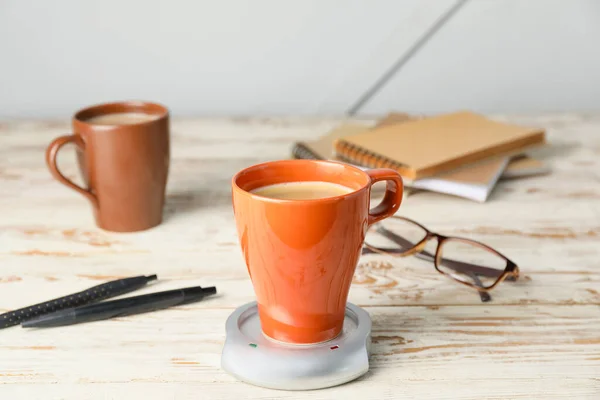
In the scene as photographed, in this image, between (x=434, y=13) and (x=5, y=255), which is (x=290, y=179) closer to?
(x=5, y=255)

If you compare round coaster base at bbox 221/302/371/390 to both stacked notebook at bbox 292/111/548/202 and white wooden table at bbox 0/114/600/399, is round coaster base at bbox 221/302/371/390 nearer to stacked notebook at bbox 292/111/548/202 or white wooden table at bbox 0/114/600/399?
white wooden table at bbox 0/114/600/399

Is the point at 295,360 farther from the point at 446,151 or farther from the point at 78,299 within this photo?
the point at 446,151

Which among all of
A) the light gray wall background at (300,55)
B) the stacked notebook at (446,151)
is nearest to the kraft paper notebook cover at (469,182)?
the stacked notebook at (446,151)

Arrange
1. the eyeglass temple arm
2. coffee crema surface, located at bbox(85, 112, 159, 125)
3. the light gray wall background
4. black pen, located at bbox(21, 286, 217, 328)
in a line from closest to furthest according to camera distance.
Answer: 1. black pen, located at bbox(21, 286, 217, 328)
2. the eyeglass temple arm
3. coffee crema surface, located at bbox(85, 112, 159, 125)
4. the light gray wall background

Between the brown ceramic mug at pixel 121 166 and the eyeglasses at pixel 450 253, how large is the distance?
0.27m

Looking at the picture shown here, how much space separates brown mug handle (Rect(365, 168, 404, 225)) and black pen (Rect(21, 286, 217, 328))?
193 millimetres

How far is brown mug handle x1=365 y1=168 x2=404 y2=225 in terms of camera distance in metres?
0.57

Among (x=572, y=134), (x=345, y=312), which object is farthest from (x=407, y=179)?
(x=572, y=134)

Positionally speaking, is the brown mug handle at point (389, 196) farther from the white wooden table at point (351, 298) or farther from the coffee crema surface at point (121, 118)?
the coffee crema surface at point (121, 118)

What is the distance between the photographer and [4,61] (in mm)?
1579

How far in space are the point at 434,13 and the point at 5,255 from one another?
3.74 feet

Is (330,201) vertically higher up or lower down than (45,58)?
higher up

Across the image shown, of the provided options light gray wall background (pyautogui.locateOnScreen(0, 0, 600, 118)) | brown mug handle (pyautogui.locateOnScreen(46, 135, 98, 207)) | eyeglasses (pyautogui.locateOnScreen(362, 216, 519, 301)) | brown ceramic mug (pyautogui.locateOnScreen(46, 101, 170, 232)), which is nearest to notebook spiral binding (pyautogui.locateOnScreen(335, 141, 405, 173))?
eyeglasses (pyautogui.locateOnScreen(362, 216, 519, 301))

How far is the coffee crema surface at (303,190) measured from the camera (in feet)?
1.82
